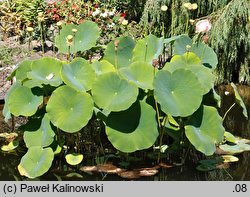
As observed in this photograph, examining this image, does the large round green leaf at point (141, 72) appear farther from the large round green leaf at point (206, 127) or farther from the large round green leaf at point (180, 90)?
the large round green leaf at point (206, 127)

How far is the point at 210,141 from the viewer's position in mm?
3344

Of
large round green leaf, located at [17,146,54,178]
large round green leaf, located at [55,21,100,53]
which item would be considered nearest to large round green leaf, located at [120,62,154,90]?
large round green leaf, located at [55,21,100,53]

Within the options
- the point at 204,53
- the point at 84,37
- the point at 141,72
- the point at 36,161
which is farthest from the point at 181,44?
the point at 36,161

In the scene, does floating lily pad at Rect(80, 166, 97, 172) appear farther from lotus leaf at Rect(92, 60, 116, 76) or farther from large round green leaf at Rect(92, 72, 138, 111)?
lotus leaf at Rect(92, 60, 116, 76)

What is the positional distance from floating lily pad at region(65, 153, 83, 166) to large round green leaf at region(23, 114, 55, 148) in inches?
6.5

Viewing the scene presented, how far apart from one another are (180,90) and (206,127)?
0.29 meters

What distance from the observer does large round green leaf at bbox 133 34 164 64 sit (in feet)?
12.3

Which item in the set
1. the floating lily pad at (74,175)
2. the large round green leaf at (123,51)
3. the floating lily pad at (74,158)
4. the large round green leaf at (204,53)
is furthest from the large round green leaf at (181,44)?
the floating lily pad at (74,175)

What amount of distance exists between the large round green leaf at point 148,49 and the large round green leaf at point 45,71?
0.55 m

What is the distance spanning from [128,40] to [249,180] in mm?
1267

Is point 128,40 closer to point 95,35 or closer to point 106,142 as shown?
point 95,35

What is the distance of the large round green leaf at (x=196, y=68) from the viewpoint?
3.47 m

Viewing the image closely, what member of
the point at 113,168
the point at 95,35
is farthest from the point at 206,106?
the point at 95,35

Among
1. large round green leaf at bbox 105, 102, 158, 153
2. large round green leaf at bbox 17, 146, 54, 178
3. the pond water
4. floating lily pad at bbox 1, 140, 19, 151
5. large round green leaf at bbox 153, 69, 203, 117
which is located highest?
large round green leaf at bbox 153, 69, 203, 117
